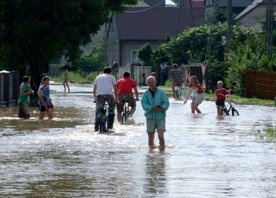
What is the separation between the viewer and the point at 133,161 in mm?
19984

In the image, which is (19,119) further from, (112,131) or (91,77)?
(91,77)

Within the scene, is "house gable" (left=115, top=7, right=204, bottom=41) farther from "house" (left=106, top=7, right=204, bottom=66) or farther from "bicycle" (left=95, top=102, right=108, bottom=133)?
"bicycle" (left=95, top=102, right=108, bottom=133)

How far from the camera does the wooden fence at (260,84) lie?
169 feet

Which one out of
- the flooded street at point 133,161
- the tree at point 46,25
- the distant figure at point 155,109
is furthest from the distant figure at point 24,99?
the distant figure at point 155,109

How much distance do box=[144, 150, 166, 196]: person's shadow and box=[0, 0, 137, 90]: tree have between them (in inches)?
970

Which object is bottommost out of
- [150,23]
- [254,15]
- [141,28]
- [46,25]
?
[46,25]

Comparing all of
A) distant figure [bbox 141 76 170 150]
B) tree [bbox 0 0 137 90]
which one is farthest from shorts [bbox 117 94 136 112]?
tree [bbox 0 0 137 90]

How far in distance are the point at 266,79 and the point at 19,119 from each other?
20.7 meters

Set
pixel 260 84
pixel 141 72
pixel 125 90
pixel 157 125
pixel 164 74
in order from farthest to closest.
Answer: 1. pixel 141 72
2. pixel 164 74
3. pixel 260 84
4. pixel 125 90
5. pixel 157 125

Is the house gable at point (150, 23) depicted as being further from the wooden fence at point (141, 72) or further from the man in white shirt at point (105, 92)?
the man in white shirt at point (105, 92)

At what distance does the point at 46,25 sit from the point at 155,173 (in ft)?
93.4

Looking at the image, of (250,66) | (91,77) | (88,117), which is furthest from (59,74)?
(88,117)

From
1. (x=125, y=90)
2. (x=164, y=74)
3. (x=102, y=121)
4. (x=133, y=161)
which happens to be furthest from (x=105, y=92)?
(x=164, y=74)

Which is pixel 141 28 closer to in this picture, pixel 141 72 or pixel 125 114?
pixel 141 72
